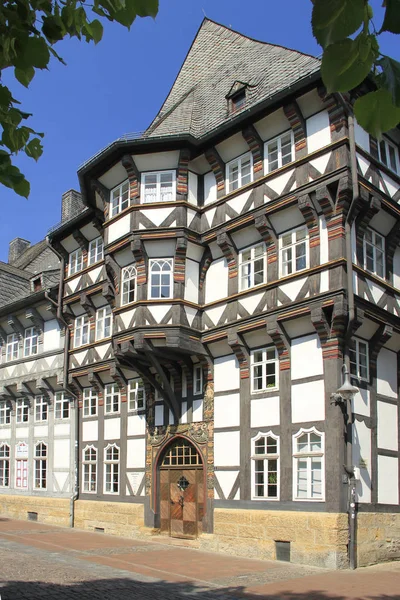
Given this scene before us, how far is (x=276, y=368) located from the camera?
1848 centimetres

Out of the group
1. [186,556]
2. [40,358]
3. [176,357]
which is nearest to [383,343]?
[176,357]

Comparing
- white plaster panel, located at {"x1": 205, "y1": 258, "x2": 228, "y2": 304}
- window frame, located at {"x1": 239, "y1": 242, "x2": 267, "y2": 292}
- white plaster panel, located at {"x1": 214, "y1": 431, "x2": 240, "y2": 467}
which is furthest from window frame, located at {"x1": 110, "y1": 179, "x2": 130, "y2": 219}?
white plaster panel, located at {"x1": 214, "y1": 431, "x2": 240, "y2": 467}

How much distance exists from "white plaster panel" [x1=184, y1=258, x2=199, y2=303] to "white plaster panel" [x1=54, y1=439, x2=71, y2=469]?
388 inches

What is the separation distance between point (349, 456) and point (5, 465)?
19.7 metres

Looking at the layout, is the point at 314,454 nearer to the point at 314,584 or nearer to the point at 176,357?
the point at 314,584

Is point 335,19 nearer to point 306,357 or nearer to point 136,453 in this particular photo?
point 306,357

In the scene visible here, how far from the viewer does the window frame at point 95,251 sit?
84.1 ft

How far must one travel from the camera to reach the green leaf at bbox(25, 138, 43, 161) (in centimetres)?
498

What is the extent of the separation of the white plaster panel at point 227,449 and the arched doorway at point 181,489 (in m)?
1.05

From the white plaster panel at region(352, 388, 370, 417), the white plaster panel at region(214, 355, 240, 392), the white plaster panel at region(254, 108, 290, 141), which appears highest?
the white plaster panel at region(254, 108, 290, 141)

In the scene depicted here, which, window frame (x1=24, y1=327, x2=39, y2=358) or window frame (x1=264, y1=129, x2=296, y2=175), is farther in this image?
window frame (x1=24, y1=327, x2=39, y2=358)

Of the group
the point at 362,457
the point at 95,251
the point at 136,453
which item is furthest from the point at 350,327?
the point at 95,251

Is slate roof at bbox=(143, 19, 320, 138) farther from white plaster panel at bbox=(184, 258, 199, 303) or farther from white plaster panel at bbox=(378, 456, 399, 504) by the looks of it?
white plaster panel at bbox=(378, 456, 399, 504)

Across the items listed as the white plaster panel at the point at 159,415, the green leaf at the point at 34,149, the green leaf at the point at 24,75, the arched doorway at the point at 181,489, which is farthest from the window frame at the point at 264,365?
the green leaf at the point at 24,75
